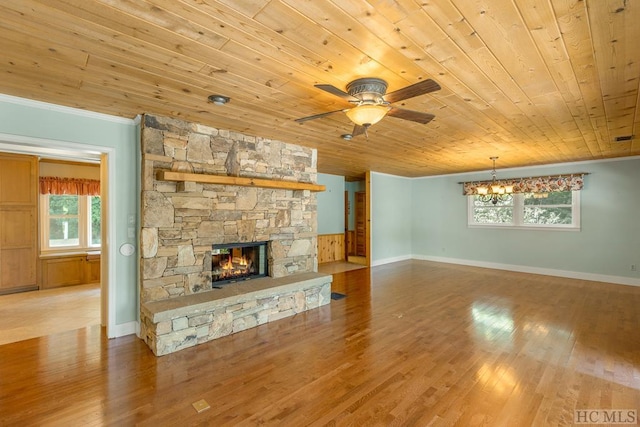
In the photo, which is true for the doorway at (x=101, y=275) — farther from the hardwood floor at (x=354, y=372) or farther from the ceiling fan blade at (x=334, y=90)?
the ceiling fan blade at (x=334, y=90)

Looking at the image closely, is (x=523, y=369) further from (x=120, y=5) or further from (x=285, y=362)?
(x=120, y=5)

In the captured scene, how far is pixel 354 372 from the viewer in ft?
8.81

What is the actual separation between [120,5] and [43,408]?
9.12 feet

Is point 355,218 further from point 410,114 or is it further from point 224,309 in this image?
point 410,114

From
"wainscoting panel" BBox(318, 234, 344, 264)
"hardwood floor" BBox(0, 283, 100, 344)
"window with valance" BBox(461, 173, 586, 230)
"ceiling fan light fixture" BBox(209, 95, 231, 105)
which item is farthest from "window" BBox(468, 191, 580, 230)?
"hardwood floor" BBox(0, 283, 100, 344)

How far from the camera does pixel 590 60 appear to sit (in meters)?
2.17

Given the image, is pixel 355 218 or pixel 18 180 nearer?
pixel 18 180

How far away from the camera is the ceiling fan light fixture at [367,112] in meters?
2.29

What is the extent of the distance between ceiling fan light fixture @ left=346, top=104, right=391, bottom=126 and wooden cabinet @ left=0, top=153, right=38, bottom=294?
6296 millimetres

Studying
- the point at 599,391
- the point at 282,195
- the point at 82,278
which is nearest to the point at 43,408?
the point at 282,195

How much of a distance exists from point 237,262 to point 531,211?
6713 millimetres

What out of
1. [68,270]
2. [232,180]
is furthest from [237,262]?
[68,270]

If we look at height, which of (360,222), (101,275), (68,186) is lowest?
(101,275)

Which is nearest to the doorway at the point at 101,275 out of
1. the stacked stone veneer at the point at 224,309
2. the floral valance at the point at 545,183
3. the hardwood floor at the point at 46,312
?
the hardwood floor at the point at 46,312
